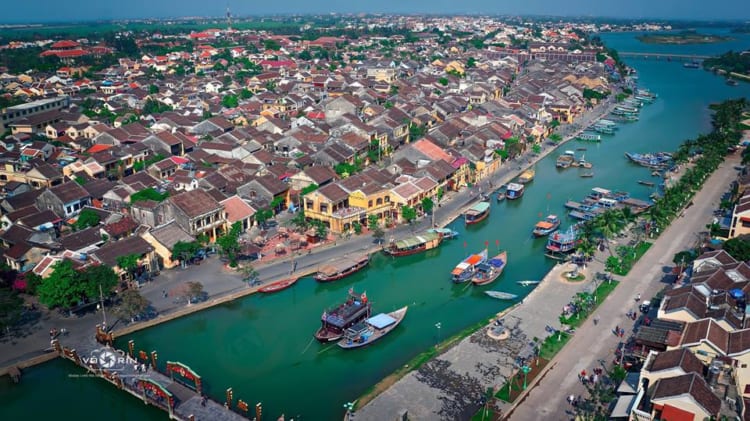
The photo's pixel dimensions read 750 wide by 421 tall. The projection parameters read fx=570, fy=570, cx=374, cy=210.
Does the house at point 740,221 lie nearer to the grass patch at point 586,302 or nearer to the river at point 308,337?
the grass patch at point 586,302

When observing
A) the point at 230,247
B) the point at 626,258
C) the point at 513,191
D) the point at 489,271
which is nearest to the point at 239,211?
the point at 230,247

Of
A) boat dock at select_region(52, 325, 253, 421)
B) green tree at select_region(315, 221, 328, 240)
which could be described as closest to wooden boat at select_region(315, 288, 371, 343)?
boat dock at select_region(52, 325, 253, 421)

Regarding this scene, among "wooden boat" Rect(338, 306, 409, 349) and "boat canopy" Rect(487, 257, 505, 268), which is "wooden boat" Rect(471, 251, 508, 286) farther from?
"wooden boat" Rect(338, 306, 409, 349)

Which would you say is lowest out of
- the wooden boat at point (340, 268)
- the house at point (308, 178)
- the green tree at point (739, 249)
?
the wooden boat at point (340, 268)

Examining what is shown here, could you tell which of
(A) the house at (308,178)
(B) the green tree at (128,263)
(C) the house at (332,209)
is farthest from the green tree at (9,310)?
(A) the house at (308,178)

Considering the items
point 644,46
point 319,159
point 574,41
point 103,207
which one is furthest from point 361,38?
point 103,207

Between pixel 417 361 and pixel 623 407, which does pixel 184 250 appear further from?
Result: pixel 623 407
